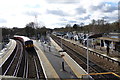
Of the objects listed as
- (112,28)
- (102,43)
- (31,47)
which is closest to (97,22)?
(112,28)

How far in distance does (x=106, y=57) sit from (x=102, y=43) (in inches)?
419

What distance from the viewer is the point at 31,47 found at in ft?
112

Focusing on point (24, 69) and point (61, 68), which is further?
point (24, 69)

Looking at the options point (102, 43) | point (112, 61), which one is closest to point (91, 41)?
point (102, 43)

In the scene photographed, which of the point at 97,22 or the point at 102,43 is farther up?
the point at 97,22

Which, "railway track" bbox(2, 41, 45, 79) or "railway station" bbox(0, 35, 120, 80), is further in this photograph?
"railway track" bbox(2, 41, 45, 79)

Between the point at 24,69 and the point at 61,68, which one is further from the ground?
the point at 61,68

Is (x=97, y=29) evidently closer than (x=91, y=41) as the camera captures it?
No

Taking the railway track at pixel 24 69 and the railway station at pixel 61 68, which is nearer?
the railway station at pixel 61 68

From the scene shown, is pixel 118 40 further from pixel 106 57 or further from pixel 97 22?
pixel 97 22

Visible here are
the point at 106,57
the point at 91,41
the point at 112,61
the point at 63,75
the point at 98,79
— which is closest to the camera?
the point at 98,79

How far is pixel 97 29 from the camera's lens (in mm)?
53094

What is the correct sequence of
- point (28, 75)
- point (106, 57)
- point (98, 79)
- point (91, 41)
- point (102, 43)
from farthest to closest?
point (91, 41)
point (102, 43)
point (106, 57)
point (28, 75)
point (98, 79)

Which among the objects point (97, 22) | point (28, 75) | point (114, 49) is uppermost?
point (97, 22)
